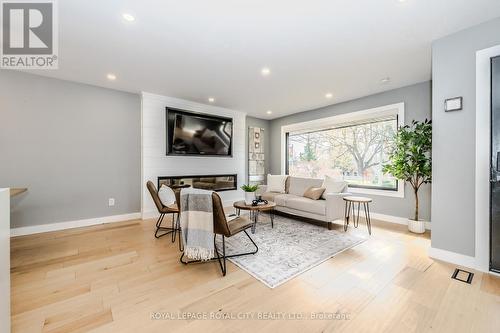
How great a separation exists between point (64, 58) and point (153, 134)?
1.76 m

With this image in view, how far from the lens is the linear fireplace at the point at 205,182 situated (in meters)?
4.42

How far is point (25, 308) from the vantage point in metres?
1.59

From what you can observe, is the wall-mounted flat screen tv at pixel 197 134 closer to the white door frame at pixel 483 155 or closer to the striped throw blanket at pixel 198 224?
the striped throw blanket at pixel 198 224

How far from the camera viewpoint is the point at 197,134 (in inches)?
188

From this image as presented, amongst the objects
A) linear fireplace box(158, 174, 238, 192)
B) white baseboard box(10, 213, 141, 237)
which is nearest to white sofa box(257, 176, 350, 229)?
linear fireplace box(158, 174, 238, 192)

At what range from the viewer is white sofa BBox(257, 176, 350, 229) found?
3486mm

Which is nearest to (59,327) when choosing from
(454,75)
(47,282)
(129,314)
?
(129,314)

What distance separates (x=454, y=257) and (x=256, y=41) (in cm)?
344

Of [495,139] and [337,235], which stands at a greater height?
[495,139]

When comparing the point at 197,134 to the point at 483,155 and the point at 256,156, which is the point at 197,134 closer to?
the point at 256,156

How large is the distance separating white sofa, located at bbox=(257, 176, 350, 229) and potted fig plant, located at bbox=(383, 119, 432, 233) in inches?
36.4

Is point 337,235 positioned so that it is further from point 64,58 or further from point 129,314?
point 64,58

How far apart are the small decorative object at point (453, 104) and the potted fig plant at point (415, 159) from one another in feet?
3.09

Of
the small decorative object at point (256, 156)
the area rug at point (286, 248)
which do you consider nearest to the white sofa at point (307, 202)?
the area rug at point (286, 248)
